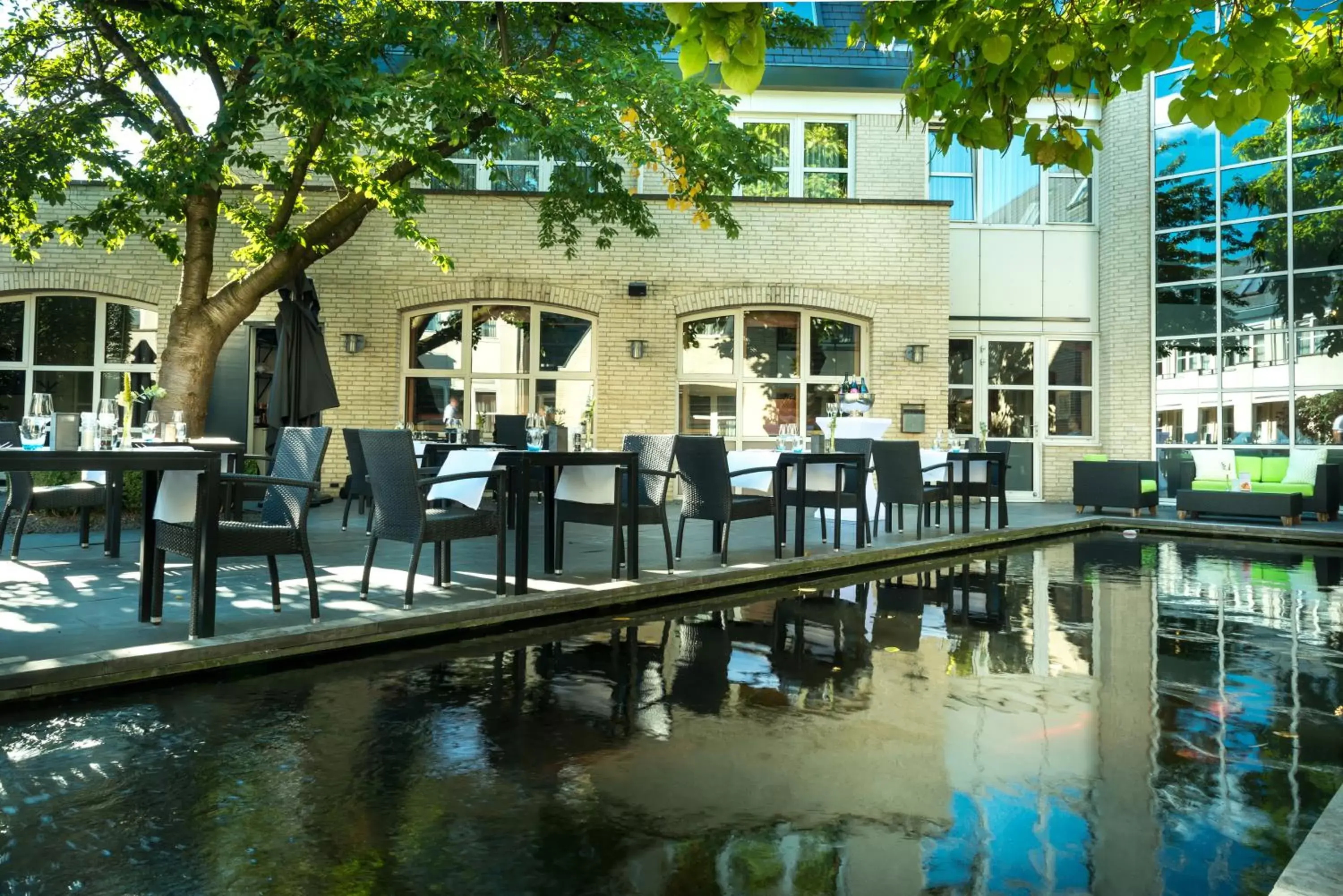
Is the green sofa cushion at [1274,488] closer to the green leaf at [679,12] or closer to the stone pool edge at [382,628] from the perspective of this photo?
the stone pool edge at [382,628]

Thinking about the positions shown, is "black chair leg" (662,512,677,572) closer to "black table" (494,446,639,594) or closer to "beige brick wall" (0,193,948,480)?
"black table" (494,446,639,594)

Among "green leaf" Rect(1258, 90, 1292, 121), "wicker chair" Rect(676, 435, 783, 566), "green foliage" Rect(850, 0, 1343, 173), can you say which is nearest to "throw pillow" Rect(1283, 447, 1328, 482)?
"wicker chair" Rect(676, 435, 783, 566)

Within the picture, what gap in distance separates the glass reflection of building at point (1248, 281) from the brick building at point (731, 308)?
0.07 meters

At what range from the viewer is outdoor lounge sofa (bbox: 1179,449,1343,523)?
12008 mm

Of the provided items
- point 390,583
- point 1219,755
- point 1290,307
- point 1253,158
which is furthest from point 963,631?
point 1253,158

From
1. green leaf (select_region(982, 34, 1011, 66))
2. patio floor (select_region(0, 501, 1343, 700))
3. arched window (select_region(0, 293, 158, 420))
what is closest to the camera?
green leaf (select_region(982, 34, 1011, 66))

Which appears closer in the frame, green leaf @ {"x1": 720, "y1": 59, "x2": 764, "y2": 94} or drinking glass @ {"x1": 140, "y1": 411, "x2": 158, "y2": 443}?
green leaf @ {"x1": 720, "y1": 59, "x2": 764, "y2": 94}

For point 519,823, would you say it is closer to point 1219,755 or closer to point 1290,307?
point 1219,755

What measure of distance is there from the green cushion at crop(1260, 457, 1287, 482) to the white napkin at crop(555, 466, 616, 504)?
35.2 ft

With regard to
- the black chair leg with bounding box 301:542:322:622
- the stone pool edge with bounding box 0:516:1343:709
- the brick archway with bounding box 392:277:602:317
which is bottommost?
the stone pool edge with bounding box 0:516:1343:709

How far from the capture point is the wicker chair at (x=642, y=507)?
18.9ft

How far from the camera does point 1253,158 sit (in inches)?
566

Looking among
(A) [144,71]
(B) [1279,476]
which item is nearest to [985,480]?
(B) [1279,476]

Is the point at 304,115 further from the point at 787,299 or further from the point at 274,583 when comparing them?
the point at 787,299
